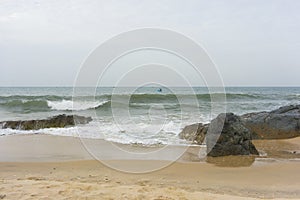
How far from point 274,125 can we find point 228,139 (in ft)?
13.6

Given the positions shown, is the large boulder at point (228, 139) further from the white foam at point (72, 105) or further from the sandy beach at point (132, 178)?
the white foam at point (72, 105)

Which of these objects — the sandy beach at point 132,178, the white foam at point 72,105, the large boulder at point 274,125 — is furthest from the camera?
the white foam at point 72,105

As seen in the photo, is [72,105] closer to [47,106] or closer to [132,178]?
[47,106]

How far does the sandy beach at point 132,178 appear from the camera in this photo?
4.76 meters

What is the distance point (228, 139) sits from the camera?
8.59 meters

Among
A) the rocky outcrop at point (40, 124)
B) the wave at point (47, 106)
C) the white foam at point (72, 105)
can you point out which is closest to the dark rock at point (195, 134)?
the rocky outcrop at point (40, 124)

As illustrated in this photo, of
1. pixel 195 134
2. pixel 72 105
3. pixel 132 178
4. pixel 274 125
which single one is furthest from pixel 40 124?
pixel 72 105

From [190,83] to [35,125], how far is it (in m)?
9.39

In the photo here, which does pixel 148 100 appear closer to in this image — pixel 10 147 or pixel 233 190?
pixel 10 147

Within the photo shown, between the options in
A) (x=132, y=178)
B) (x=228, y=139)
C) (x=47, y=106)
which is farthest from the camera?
(x=47, y=106)

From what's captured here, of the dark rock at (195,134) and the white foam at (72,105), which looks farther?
the white foam at (72,105)

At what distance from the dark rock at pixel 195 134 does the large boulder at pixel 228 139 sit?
1277mm

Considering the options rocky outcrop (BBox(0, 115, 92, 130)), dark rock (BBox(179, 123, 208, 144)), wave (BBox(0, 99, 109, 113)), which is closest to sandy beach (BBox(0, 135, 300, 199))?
dark rock (BBox(179, 123, 208, 144))

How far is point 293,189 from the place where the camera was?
5.55 meters
